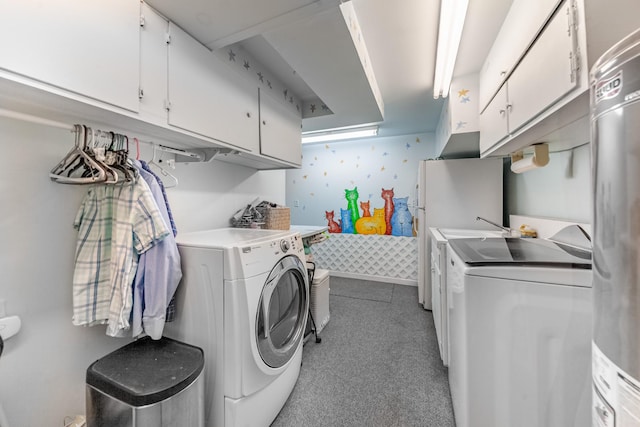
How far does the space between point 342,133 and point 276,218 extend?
6.56 feet

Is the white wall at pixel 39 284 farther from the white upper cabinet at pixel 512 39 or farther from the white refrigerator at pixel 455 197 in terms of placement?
the white refrigerator at pixel 455 197

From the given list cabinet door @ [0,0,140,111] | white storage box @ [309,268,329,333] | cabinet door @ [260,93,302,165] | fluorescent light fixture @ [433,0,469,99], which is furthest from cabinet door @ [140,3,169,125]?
white storage box @ [309,268,329,333]

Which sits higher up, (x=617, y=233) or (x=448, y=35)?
→ (x=448, y=35)

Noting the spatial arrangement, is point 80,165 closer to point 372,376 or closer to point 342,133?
point 372,376

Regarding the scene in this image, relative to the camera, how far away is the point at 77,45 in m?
0.85

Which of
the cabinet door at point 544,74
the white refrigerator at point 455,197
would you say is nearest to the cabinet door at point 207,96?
the cabinet door at point 544,74

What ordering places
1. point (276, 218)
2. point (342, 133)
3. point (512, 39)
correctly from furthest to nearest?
point (342, 133) < point (276, 218) < point (512, 39)

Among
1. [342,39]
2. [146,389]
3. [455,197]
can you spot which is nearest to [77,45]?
[342,39]

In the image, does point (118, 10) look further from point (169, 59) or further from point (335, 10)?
point (335, 10)

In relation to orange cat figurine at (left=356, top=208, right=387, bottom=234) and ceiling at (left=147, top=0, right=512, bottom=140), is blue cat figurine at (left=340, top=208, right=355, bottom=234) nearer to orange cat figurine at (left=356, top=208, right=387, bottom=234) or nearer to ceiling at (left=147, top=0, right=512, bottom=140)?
orange cat figurine at (left=356, top=208, right=387, bottom=234)

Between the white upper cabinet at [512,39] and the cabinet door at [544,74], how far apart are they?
0.06 m

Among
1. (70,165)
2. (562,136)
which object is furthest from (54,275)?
(562,136)

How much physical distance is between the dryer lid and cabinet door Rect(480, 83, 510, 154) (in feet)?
2.23

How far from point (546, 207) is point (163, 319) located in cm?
263
